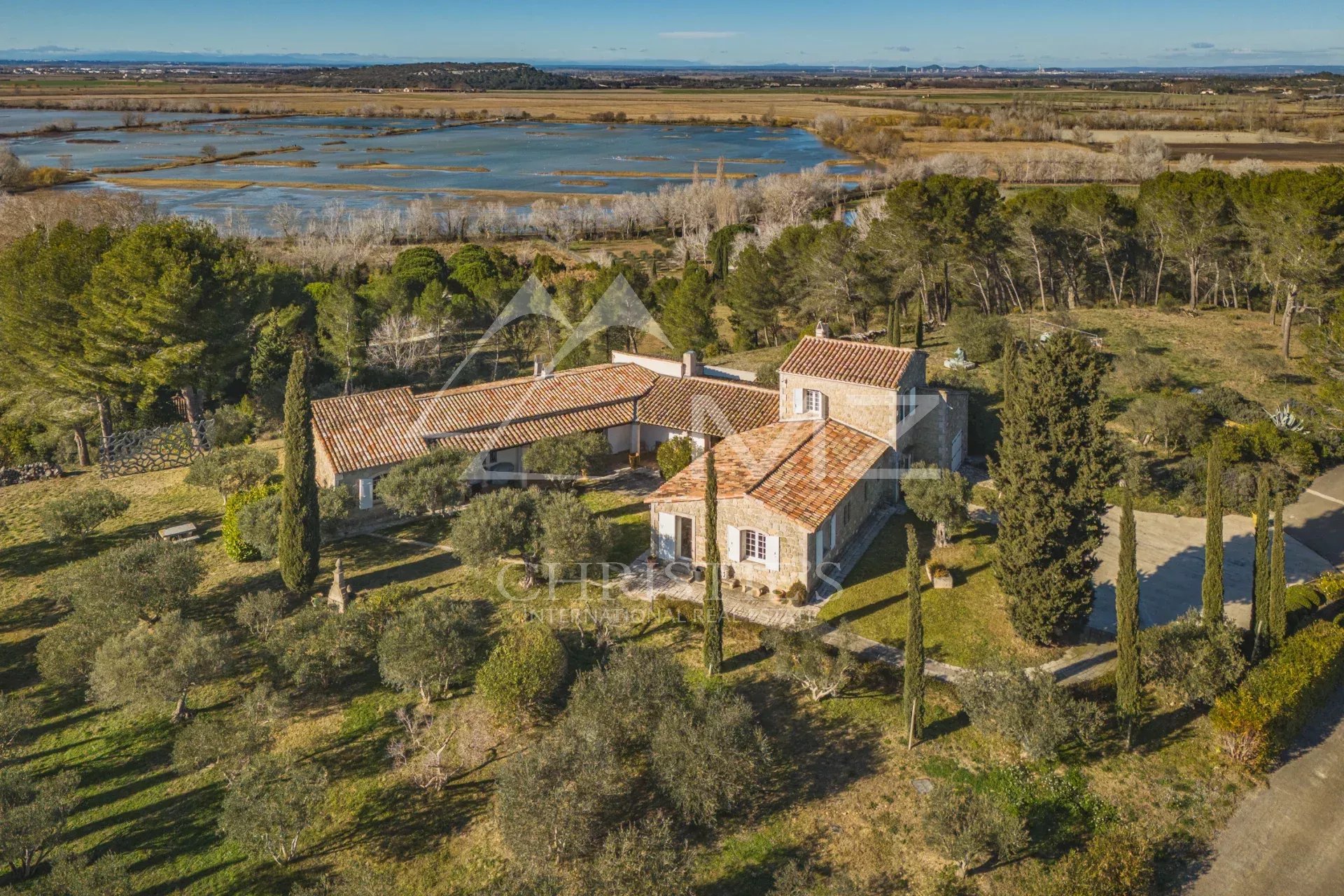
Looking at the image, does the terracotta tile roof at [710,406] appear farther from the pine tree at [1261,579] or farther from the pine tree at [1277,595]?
the pine tree at [1277,595]

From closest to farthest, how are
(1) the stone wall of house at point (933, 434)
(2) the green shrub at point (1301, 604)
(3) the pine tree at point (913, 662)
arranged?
1. (3) the pine tree at point (913, 662)
2. (2) the green shrub at point (1301, 604)
3. (1) the stone wall of house at point (933, 434)

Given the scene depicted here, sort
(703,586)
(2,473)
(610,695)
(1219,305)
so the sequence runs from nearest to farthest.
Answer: (610,695) < (703,586) < (2,473) < (1219,305)

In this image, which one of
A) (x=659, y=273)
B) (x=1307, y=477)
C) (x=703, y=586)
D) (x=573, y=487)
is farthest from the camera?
(x=659, y=273)

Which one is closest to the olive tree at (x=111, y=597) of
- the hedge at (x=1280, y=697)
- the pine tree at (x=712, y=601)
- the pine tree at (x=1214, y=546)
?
the pine tree at (x=712, y=601)

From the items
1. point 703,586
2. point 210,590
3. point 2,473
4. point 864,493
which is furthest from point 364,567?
point 2,473

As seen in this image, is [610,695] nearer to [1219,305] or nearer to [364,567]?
[364,567]

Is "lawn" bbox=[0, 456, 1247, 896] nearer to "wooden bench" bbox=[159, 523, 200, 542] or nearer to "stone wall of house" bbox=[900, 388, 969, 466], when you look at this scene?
"wooden bench" bbox=[159, 523, 200, 542]

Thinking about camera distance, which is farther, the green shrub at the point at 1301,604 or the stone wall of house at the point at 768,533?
the stone wall of house at the point at 768,533
